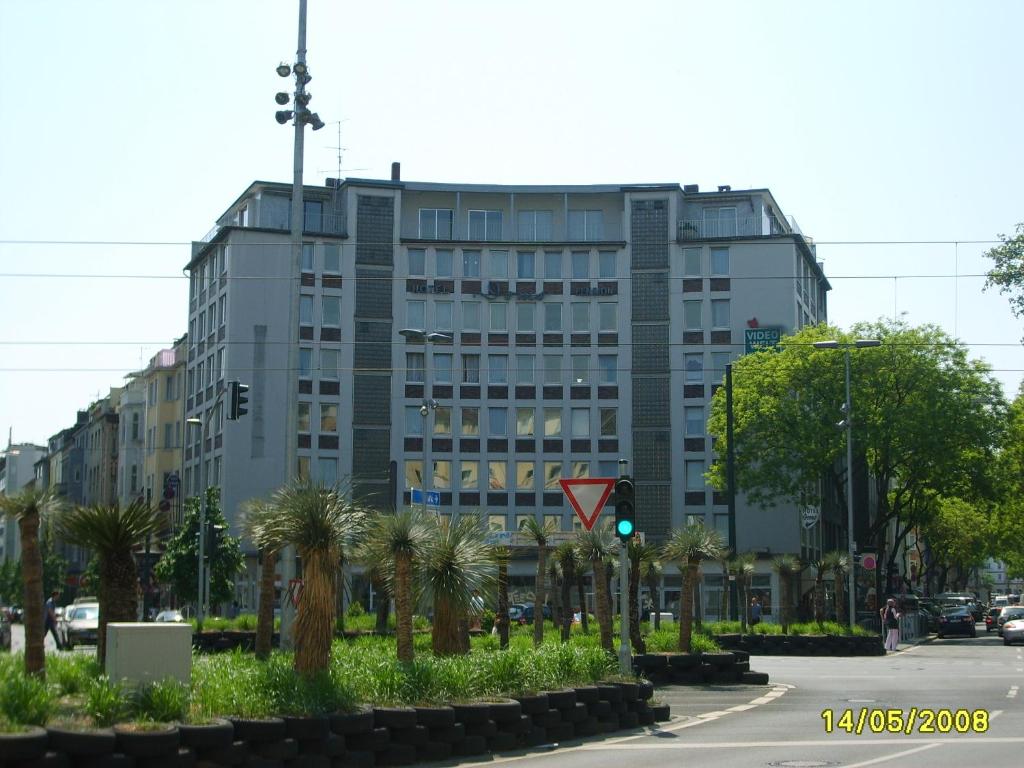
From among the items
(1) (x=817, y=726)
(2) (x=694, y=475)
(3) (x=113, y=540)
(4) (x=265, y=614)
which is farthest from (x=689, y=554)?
(2) (x=694, y=475)

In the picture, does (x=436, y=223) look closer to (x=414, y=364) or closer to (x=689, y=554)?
(x=414, y=364)

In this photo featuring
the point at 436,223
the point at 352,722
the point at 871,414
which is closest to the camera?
the point at 352,722

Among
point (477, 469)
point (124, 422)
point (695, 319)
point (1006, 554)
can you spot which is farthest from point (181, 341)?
point (1006, 554)

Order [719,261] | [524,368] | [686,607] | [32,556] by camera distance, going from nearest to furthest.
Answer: [32,556]
[686,607]
[719,261]
[524,368]

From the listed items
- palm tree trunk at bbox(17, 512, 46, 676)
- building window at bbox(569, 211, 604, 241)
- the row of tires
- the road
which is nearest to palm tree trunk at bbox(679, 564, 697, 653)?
the road

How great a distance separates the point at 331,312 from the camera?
235ft

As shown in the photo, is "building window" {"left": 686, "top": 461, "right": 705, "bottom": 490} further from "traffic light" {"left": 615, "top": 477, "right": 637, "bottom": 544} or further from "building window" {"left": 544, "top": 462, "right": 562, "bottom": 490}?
"traffic light" {"left": 615, "top": 477, "right": 637, "bottom": 544}

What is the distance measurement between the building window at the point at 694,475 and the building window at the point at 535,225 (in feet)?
49.7

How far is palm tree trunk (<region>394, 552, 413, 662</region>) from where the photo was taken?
16.4 m

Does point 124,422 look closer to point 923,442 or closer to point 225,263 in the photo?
point 225,263

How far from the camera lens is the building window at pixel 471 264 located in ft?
243

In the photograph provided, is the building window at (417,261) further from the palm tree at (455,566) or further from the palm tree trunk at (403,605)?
the palm tree trunk at (403,605)

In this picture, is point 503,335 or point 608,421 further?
point 503,335

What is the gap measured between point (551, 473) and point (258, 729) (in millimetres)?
61705
